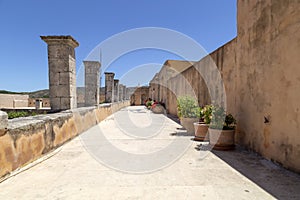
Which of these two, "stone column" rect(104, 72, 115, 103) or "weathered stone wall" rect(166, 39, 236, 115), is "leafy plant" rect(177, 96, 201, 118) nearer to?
"weathered stone wall" rect(166, 39, 236, 115)

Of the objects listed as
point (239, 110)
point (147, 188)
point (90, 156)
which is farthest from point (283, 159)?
point (90, 156)

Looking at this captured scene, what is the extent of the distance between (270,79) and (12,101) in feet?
68.9

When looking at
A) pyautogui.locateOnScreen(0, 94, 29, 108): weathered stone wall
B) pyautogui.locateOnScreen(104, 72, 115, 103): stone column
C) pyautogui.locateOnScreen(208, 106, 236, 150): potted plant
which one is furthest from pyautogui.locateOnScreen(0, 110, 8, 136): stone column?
pyautogui.locateOnScreen(0, 94, 29, 108): weathered stone wall

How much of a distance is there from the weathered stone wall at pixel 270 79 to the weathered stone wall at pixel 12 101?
61.4 ft

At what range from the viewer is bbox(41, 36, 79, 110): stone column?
4.74 meters

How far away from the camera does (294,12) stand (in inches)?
98.5

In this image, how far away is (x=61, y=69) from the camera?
482cm

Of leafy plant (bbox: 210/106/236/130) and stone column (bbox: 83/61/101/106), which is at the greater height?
stone column (bbox: 83/61/101/106)

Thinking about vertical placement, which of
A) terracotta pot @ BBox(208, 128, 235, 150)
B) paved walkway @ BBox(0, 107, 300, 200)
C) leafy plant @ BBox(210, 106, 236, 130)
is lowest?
paved walkway @ BBox(0, 107, 300, 200)

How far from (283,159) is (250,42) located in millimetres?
2215

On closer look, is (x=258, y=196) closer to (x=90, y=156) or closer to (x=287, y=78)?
(x=287, y=78)

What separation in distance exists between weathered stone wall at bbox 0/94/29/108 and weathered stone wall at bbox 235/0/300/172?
61.4 feet

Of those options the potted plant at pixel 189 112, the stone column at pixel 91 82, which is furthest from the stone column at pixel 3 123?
the stone column at pixel 91 82

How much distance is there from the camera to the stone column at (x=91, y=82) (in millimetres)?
8000
